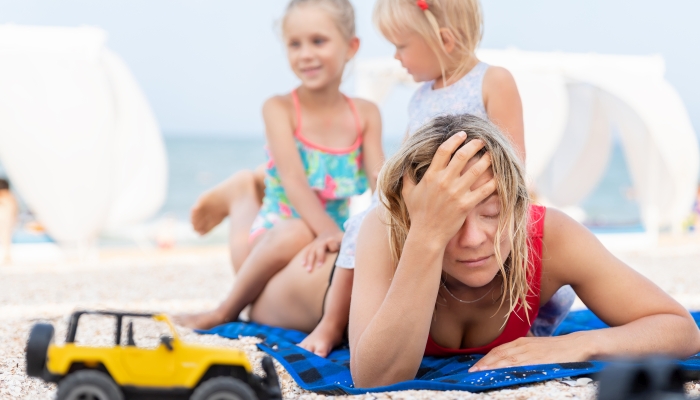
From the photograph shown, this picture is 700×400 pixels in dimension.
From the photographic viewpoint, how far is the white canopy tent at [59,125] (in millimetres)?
7801

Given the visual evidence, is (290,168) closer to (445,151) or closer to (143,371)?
(445,151)

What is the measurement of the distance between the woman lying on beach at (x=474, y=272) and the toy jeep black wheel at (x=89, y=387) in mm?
931

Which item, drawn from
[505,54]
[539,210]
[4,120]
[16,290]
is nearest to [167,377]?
[539,210]

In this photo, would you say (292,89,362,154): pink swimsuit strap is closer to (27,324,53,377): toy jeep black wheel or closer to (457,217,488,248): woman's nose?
(457,217,488,248): woman's nose

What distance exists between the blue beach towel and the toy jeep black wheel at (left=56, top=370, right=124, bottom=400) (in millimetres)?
927

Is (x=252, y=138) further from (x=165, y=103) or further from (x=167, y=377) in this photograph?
(x=167, y=377)

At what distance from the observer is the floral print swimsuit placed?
411 centimetres

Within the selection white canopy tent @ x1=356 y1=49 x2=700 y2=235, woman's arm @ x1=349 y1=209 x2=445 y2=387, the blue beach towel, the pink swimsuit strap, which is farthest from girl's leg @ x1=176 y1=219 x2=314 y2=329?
white canopy tent @ x1=356 y1=49 x2=700 y2=235

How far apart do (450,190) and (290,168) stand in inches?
84.5

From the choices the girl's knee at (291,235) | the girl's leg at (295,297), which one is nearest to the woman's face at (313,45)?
the girl's knee at (291,235)

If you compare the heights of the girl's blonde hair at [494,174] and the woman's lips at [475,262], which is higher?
the girl's blonde hair at [494,174]

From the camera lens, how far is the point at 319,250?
3.48m

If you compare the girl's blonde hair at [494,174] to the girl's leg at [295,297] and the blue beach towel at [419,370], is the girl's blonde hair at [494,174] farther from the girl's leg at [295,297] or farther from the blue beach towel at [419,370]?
the girl's leg at [295,297]

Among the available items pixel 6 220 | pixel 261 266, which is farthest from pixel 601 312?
pixel 6 220
